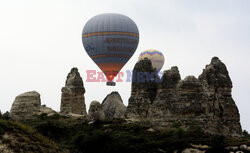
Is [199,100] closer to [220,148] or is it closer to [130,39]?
[220,148]

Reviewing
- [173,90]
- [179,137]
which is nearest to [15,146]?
[179,137]

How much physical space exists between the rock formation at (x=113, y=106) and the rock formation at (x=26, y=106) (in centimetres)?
933

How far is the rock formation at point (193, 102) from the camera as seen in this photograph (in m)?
49.2

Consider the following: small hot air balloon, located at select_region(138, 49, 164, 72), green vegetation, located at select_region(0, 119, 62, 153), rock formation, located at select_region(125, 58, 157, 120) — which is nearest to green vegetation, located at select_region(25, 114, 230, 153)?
rock formation, located at select_region(125, 58, 157, 120)

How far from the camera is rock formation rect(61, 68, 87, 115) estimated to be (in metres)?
62.3

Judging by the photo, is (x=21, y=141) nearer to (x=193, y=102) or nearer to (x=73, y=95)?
(x=193, y=102)

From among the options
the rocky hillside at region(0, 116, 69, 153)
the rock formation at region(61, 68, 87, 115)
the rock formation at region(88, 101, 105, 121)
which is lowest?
the rocky hillside at region(0, 116, 69, 153)

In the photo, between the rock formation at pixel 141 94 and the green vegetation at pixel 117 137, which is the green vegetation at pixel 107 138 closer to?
the green vegetation at pixel 117 137

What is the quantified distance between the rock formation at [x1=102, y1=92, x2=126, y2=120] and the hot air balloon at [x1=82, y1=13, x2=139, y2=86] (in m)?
6.15

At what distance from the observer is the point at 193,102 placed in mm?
49062

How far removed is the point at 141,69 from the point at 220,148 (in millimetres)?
17678

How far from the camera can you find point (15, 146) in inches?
1458

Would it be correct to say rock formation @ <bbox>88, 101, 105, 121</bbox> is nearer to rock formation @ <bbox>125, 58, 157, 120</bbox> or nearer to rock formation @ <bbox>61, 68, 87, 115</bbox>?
rock formation @ <bbox>125, 58, 157, 120</bbox>

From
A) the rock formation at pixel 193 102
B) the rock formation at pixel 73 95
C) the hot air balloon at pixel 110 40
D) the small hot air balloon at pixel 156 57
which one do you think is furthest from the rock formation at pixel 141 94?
the small hot air balloon at pixel 156 57
